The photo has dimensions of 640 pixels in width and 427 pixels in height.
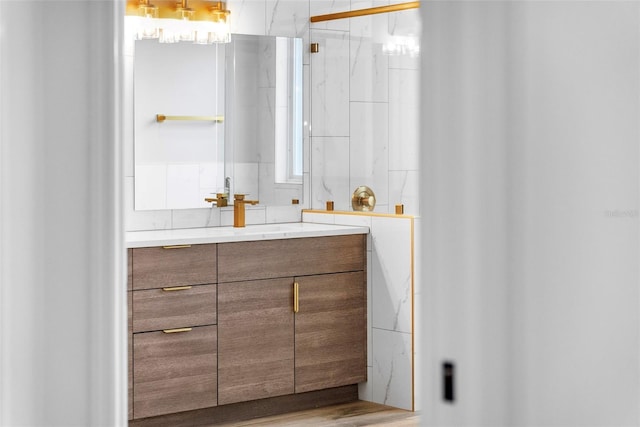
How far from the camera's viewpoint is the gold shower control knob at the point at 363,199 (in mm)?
4578

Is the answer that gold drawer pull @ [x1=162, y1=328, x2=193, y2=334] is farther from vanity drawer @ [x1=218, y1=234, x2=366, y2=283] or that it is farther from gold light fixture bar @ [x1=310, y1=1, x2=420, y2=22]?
gold light fixture bar @ [x1=310, y1=1, x2=420, y2=22]

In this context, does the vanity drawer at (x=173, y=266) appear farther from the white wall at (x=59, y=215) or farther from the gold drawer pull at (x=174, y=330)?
the white wall at (x=59, y=215)

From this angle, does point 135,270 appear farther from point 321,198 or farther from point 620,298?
point 620,298

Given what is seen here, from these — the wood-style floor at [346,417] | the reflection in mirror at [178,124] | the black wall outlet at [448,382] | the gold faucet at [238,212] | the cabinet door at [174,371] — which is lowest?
the wood-style floor at [346,417]

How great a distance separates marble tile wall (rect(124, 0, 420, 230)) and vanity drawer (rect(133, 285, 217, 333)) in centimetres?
55

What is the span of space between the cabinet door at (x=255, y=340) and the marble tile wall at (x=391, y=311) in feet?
1.58

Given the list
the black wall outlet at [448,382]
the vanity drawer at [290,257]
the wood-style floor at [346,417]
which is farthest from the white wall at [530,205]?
the wood-style floor at [346,417]

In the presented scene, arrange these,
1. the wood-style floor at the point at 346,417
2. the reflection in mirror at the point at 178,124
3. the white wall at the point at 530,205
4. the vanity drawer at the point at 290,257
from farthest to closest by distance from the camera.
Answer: the reflection in mirror at the point at 178,124
the wood-style floor at the point at 346,417
the vanity drawer at the point at 290,257
the white wall at the point at 530,205

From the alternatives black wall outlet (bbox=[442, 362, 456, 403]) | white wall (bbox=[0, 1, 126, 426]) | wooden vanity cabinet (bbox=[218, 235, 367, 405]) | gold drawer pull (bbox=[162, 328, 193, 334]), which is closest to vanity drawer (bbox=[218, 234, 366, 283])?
wooden vanity cabinet (bbox=[218, 235, 367, 405])

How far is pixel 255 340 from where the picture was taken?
414 centimetres

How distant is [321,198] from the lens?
15.9 ft

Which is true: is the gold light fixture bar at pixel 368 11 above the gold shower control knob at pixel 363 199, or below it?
above

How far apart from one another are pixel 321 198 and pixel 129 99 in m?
1.17

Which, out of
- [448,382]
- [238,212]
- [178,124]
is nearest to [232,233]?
[238,212]
